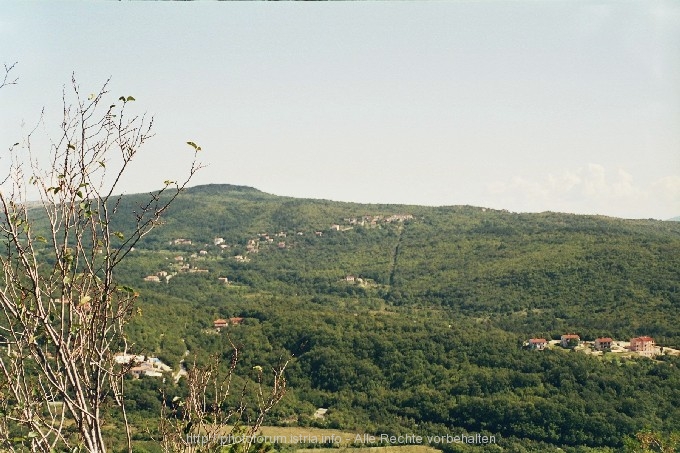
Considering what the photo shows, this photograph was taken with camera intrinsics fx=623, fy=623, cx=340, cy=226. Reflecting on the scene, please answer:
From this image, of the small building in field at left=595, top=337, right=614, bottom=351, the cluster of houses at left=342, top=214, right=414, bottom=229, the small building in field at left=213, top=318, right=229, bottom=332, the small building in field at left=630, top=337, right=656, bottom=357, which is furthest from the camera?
the cluster of houses at left=342, top=214, right=414, bottom=229

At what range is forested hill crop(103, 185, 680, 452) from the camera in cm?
3388

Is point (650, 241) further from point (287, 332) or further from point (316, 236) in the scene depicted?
point (316, 236)

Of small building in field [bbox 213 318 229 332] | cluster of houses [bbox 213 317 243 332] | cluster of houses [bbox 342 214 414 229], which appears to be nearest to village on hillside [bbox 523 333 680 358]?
cluster of houses [bbox 213 317 243 332]

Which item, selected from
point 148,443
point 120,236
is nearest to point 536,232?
point 148,443

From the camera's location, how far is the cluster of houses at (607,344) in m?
38.4

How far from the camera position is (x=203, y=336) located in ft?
159

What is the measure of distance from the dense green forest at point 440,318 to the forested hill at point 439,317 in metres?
0.14

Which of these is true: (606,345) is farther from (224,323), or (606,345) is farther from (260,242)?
(260,242)

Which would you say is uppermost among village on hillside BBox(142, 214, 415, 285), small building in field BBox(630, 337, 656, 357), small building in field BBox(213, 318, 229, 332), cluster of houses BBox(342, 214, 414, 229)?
cluster of houses BBox(342, 214, 414, 229)

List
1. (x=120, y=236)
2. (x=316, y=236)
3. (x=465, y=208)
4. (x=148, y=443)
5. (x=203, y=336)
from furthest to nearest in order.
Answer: (x=465, y=208) → (x=316, y=236) → (x=203, y=336) → (x=148, y=443) → (x=120, y=236)

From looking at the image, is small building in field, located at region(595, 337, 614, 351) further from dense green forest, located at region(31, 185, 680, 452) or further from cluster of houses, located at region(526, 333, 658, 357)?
dense green forest, located at region(31, 185, 680, 452)

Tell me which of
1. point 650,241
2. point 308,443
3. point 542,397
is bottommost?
point 308,443

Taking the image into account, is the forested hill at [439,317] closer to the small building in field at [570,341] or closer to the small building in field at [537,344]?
the small building in field at [537,344]

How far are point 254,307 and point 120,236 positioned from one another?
53919mm
